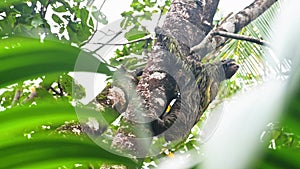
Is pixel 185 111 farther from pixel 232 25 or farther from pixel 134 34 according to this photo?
pixel 134 34

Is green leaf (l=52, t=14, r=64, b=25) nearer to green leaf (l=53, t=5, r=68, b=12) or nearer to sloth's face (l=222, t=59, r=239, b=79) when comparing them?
green leaf (l=53, t=5, r=68, b=12)

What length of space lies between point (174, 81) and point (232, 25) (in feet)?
1.48

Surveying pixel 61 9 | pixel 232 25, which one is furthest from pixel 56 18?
pixel 232 25

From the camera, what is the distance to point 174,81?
2.57 ft

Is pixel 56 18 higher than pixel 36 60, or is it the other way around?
pixel 36 60

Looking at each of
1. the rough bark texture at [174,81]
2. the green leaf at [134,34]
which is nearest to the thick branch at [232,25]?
the rough bark texture at [174,81]

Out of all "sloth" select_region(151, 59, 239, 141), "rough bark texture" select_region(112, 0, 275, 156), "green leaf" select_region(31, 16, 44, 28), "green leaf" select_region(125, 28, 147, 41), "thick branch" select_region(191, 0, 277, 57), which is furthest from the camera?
"green leaf" select_region(125, 28, 147, 41)

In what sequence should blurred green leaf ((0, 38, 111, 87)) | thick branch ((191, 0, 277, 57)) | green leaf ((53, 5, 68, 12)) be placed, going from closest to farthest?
blurred green leaf ((0, 38, 111, 87)) < thick branch ((191, 0, 277, 57)) < green leaf ((53, 5, 68, 12))

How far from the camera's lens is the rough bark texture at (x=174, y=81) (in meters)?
0.56

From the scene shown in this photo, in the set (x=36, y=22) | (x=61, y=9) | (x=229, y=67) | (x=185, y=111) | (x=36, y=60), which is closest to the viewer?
(x=36, y=60)

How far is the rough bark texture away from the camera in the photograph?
556 millimetres

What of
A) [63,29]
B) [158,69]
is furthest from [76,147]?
[63,29]

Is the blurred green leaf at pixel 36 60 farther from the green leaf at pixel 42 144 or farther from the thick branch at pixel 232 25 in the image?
the thick branch at pixel 232 25

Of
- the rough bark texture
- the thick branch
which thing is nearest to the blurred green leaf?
the rough bark texture
